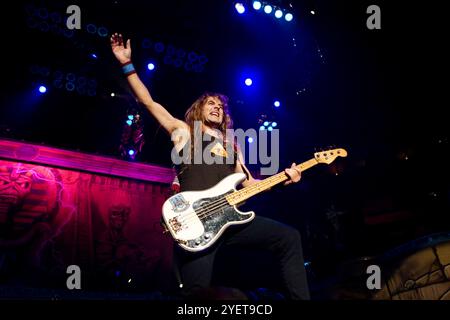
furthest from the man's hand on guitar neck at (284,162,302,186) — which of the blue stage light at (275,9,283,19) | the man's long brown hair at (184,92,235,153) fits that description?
the blue stage light at (275,9,283,19)

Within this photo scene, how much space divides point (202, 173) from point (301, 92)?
5183 mm

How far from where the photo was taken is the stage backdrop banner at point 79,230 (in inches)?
245

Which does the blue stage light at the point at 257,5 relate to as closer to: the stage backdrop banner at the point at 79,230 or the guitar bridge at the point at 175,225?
the stage backdrop banner at the point at 79,230

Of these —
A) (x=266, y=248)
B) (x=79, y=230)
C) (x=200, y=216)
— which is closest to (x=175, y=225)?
(x=200, y=216)

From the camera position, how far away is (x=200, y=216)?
9.45ft

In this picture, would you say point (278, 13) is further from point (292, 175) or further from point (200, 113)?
point (292, 175)

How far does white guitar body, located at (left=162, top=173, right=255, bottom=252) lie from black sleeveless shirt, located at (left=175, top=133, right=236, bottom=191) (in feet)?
0.36

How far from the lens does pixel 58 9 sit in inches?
239

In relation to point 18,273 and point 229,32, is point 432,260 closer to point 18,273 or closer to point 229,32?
point 229,32

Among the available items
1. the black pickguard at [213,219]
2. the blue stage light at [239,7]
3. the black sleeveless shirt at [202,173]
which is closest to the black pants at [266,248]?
the black pickguard at [213,219]

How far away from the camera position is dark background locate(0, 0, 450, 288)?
249 inches

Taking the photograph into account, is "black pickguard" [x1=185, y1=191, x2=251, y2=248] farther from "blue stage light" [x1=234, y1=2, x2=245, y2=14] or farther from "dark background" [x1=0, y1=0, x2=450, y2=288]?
"blue stage light" [x1=234, y1=2, x2=245, y2=14]
